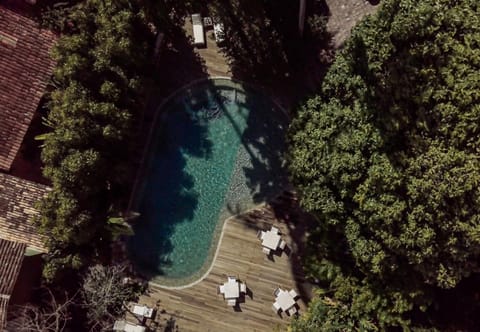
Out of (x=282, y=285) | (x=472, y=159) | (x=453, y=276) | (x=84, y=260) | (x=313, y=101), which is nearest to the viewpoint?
(x=472, y=159)

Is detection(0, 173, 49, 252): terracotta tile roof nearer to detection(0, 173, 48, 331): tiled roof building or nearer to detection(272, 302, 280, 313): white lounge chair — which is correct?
detection(0, 173, 48, 331): tiled roof building

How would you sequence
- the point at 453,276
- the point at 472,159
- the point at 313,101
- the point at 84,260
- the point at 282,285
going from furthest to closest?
the point at 282,285
the point at 84,260
the point at 313,101
the point at 453,276
the point at 472,159

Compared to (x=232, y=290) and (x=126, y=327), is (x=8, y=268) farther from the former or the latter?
(x=232, y=290)

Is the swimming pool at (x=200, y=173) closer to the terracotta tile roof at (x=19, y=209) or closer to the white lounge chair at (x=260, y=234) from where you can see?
the white lounge chair at (x=260, y=234)

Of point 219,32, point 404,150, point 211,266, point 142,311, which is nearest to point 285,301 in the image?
point 211,266

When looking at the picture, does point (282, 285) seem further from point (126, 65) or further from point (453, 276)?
point (126, 65)

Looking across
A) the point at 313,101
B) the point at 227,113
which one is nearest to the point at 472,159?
the point at 313,101

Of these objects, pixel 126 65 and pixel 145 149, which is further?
pixel 145 149
